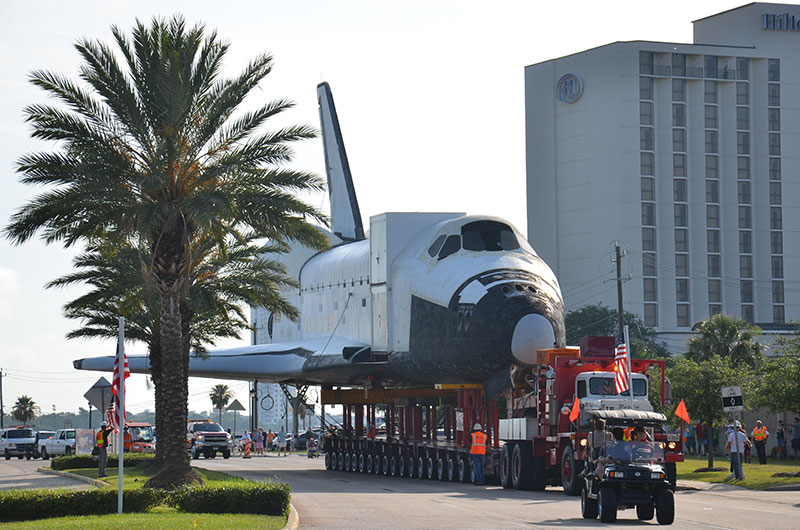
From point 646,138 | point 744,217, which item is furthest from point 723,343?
point 744,217

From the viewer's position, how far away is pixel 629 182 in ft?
349

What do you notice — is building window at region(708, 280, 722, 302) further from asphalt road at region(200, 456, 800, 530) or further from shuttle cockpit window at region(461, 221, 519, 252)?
asphalt road at region(200, 456, 800, 530)

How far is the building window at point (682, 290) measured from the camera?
10974 centimetres

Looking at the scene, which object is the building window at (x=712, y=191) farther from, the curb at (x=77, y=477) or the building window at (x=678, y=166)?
the curb at (x=77, y=477)

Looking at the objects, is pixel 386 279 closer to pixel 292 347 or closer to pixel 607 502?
pixel 292 347

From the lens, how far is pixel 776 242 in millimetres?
112188

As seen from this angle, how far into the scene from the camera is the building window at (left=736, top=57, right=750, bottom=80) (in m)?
111

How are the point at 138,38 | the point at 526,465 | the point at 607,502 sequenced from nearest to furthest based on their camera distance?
the point at 607,502, the point at 138,38, the point at 526,465

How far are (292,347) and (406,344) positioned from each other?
25.4ft

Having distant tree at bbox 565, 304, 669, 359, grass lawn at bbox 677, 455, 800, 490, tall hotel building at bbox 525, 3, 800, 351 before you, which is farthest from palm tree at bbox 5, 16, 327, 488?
tall hotel building at bbox 525, 3, 800, 351

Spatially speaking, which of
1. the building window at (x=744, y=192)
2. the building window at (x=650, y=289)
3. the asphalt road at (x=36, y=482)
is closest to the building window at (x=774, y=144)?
the building window at (x=744, y=192)

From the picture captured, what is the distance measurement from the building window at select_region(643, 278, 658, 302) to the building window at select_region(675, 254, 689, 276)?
2.94 metres

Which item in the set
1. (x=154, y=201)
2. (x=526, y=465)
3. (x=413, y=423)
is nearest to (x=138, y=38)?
(x=154, y=201)

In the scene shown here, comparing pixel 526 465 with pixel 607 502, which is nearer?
pixel 607 502
